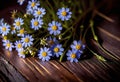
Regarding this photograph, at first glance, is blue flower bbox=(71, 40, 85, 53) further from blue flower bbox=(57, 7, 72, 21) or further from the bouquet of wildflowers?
blue flower bbox=(57, 7, 72, 21)

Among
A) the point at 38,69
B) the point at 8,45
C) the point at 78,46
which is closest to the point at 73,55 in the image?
the point at 78,46

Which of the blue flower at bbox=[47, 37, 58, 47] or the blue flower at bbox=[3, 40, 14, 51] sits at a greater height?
the blue flower at bbox=[3, 40, 14, 51]

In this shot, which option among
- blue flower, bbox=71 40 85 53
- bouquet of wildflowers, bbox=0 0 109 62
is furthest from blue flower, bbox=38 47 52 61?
blue flower, bbox=71 40 85 53

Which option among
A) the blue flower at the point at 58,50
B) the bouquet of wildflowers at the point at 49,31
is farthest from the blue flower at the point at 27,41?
the blue flower at the point at 58,50

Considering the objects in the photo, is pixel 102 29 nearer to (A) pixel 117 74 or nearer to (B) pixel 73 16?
(B) pixel 73 16

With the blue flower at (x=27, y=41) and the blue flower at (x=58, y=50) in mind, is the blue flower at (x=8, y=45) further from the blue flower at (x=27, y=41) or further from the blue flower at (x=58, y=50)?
the blue flower at (x=58, y=50)

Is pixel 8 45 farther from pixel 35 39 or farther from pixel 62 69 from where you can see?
pixel 62 69
